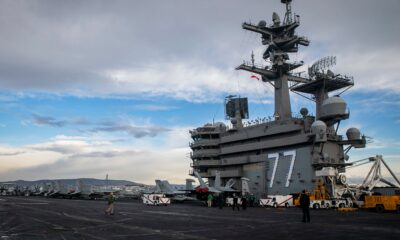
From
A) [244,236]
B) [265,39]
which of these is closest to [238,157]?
[265,39]

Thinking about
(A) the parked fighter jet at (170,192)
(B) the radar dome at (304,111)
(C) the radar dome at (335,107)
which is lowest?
(A) the parked fighter jet at (170,192)

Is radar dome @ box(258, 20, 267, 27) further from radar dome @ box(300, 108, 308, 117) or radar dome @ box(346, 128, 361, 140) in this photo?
radar dome @ box(346, 128, 361, 140)

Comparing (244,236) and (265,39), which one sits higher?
(265,39)

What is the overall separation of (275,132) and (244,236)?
46911mm

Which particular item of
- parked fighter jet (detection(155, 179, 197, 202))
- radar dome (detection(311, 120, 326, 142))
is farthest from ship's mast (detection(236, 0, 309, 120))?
parked fighter jet (detection(155, 179, 197, 202))

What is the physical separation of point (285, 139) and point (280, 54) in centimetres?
1508

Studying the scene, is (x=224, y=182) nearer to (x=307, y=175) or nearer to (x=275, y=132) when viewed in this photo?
(x=275, y=132)

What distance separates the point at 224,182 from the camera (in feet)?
238

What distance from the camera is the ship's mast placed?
204 ft

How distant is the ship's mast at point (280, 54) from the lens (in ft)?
204

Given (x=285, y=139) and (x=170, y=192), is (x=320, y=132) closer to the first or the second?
(x=285, y=139)

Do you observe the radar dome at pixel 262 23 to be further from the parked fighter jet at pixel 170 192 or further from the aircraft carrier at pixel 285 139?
the parked fighter jet at pixel 170 192

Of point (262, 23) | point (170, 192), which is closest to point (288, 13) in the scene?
point (262, 23)

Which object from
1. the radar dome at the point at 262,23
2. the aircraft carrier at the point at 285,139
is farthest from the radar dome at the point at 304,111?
the radar dome at the point at 262,23
